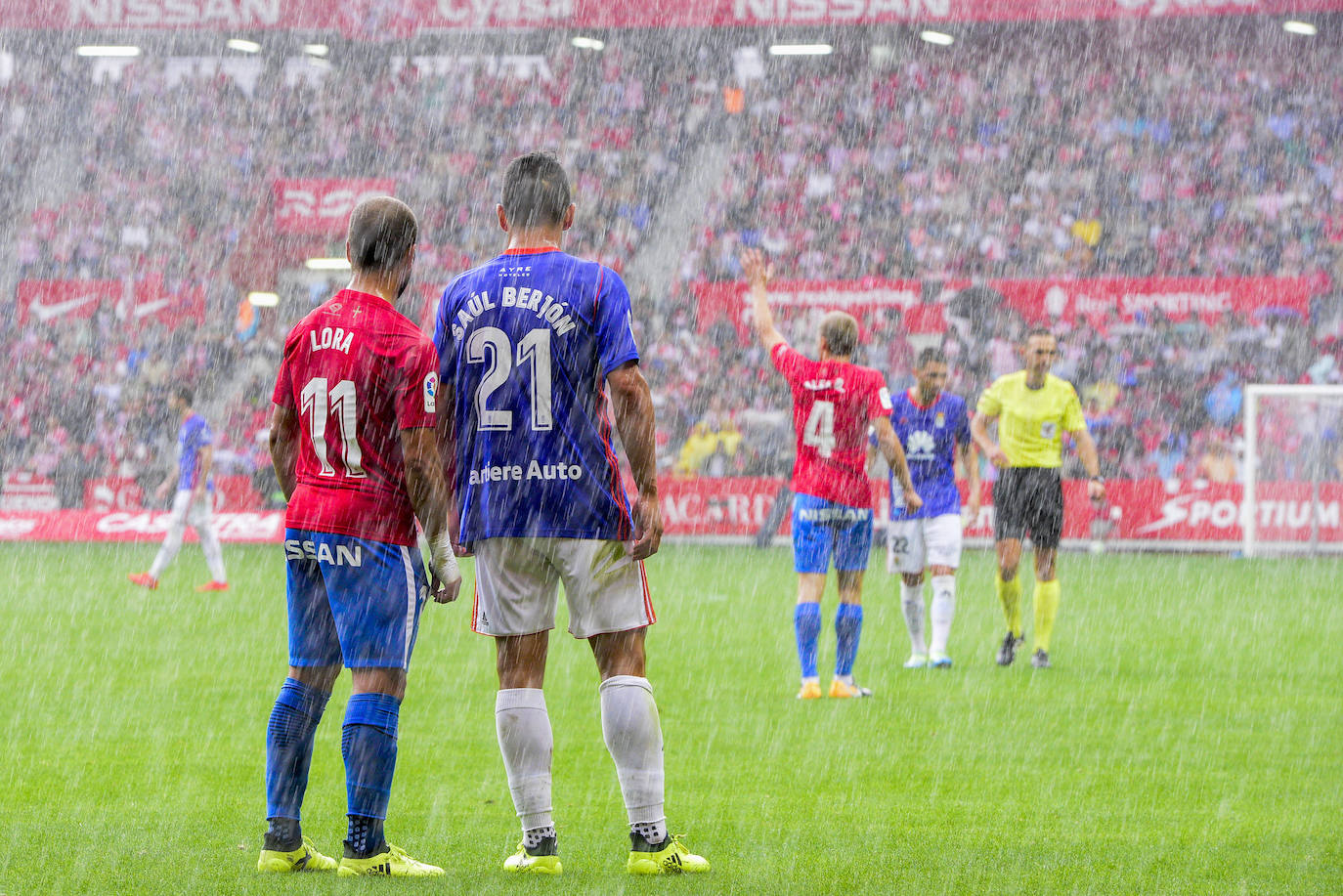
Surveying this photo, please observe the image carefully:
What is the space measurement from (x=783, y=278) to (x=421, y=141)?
27.2 feet

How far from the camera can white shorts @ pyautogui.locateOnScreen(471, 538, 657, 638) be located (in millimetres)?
4707

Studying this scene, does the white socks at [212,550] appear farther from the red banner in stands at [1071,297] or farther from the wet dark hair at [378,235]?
the red banner in stands at [1071,297]

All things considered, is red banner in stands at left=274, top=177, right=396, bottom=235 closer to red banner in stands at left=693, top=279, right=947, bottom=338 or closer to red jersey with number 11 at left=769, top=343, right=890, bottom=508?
red banner in stands at left=693, top=279, right=947, bottom=338

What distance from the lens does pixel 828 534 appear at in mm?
9242

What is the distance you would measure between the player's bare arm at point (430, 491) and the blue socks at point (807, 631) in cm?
473

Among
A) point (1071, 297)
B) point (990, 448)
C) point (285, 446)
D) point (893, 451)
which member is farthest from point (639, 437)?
point (1071, 297)

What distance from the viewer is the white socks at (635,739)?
468 cm

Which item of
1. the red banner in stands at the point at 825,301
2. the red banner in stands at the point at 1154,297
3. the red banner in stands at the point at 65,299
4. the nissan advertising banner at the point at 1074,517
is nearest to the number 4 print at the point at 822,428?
the nissan advertising banner at the point at 1074,517

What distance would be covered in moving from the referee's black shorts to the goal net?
1143 centimetres

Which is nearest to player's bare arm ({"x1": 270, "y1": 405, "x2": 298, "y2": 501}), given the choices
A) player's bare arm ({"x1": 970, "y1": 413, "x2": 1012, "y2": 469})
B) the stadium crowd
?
player's bare arm ({"x1": 970, "y1": 413, "x2": 1012, "y2": 469})

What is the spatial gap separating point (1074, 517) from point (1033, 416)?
457 inches

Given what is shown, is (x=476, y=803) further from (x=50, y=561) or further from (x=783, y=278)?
(x=783, y=278)

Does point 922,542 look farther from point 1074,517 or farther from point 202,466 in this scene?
point 1074,517

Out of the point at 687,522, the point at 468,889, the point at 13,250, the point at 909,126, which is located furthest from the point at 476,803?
the point at 13,250
